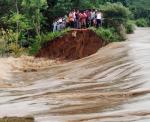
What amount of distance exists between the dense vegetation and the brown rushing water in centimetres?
493

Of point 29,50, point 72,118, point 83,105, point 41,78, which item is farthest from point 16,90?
point 29,50

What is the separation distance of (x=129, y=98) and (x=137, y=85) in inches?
62.5

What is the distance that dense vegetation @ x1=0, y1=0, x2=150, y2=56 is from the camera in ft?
96.1

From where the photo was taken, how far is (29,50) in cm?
3045

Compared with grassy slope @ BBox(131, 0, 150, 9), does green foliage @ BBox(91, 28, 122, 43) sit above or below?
below

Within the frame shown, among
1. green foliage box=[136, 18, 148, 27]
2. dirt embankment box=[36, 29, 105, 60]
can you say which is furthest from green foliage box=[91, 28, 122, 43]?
green foliage box=[136, 18, 148, 27]

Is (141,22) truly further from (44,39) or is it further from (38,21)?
(44,39)

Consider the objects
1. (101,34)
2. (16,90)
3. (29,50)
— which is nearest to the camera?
(16,90)

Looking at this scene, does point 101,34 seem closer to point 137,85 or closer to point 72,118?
point 137,85

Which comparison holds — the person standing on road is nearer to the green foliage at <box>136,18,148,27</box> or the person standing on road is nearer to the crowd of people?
A: the crowd of people

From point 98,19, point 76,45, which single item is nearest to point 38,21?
point 98,19

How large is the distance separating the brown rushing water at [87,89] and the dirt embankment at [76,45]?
301 cm

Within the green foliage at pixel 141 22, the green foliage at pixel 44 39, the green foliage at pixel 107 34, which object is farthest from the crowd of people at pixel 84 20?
the green foliage at pixel 141 22

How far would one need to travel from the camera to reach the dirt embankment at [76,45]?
2721cm
